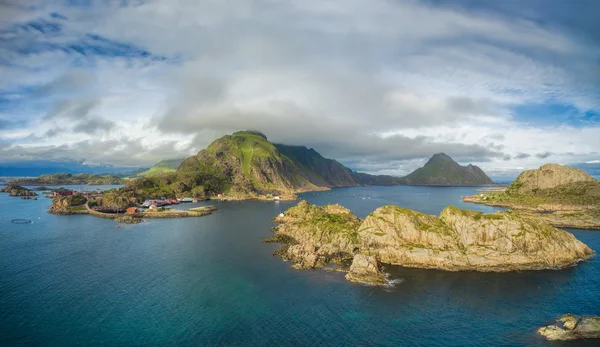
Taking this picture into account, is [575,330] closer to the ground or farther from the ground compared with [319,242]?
closer to the ground

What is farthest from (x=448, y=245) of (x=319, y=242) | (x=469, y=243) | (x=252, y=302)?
(x=252, y=302)

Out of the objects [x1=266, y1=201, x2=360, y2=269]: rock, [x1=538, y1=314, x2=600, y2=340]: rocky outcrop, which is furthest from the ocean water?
[x1=266, y1=201, x2=360, y2=269]: rock

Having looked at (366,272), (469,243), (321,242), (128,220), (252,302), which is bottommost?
(252,302)

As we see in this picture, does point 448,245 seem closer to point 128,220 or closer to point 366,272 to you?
point 366,272

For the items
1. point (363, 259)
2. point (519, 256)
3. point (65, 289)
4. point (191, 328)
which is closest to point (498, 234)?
point (519, 256)

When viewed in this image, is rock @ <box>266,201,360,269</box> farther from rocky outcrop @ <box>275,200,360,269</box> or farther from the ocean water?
the ocean water
